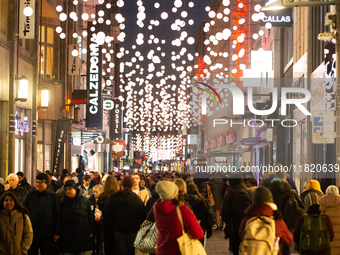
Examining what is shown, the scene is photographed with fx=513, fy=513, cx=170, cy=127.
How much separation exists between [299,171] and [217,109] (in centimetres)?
4431

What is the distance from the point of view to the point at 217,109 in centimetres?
7031

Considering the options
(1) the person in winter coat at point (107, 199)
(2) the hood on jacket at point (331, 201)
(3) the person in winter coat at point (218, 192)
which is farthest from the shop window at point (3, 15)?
(2) the hood on jacket at point (331, 201)

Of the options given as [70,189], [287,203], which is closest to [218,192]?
[287,203]

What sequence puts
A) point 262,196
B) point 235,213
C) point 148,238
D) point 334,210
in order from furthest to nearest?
point 235,213 < point 334,210 < point 148,238 < point 262,196

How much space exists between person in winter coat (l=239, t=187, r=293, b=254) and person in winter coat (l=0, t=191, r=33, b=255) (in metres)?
3.15

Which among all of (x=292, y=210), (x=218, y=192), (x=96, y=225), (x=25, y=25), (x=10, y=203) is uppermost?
(x=25, y=25)

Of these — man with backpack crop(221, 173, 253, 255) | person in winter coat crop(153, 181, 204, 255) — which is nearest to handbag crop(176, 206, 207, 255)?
person in winter coat crop(153, 181, 204, 255)

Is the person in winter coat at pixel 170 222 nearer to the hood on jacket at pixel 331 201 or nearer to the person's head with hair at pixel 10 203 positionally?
the person's head with hair at pixel 10 203

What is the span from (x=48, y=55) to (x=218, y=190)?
16148mm

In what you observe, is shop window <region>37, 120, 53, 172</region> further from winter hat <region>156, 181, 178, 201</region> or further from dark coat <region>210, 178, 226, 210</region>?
winter hat <region>156, 181, 178, 201</region>

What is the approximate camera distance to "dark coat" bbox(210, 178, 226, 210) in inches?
630

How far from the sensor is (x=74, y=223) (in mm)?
8227

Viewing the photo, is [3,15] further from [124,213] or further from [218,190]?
[124,213]

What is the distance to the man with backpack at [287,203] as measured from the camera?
30.7 feet
